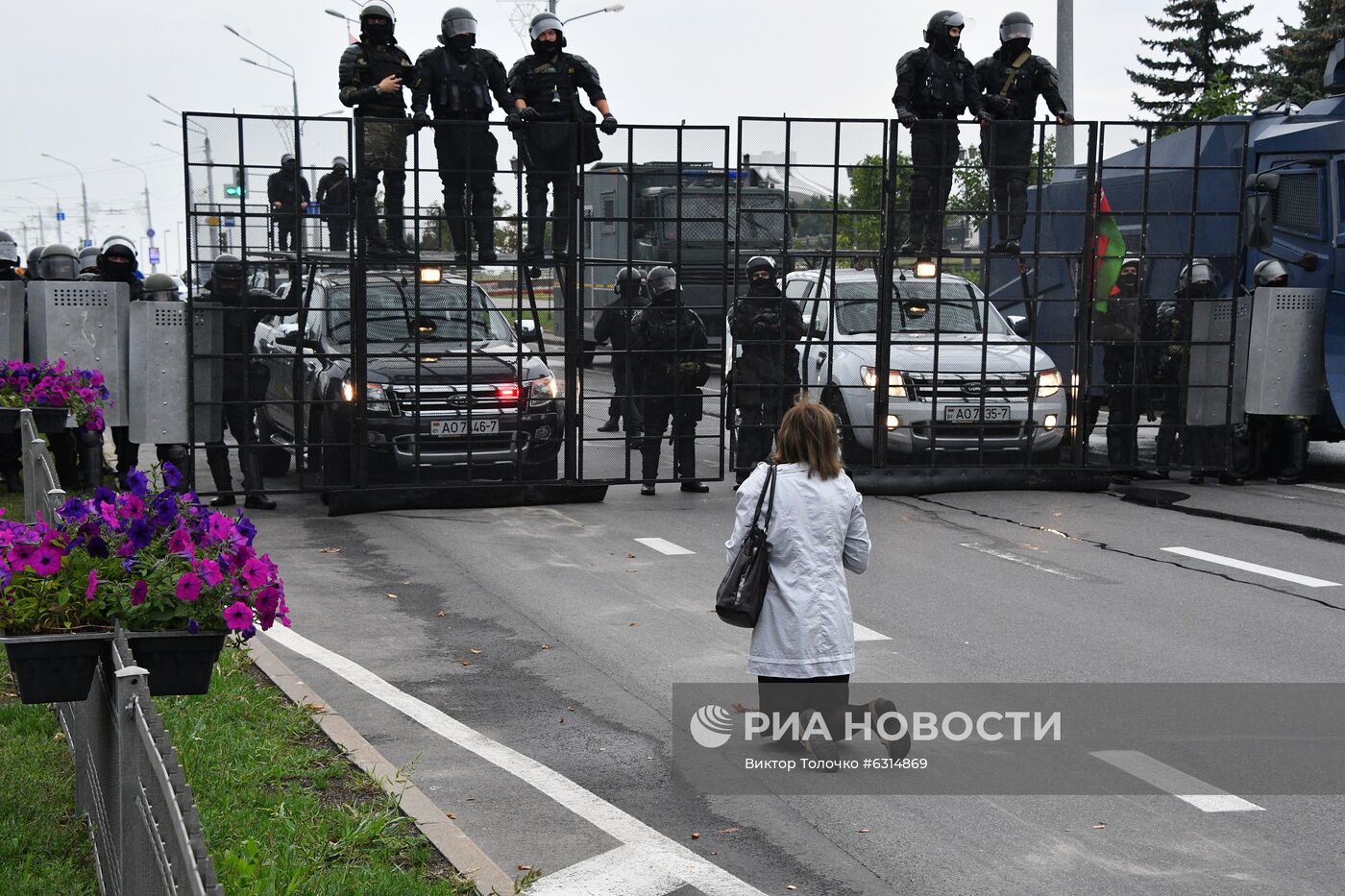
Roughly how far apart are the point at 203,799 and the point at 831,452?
2.92 m

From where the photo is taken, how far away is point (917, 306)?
15.1 meters

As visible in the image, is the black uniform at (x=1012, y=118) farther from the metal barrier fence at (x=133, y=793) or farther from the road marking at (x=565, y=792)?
the metal barrier fence at (x=133, y=793)

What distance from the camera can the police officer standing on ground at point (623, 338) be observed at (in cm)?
1434

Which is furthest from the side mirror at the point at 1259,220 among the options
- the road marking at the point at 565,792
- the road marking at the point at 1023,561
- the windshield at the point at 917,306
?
the road marking at the point at 565,792

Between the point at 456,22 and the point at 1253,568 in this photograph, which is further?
the point at 456,22

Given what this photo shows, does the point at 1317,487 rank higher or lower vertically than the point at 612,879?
higher

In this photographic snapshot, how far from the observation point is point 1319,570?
11.3 m

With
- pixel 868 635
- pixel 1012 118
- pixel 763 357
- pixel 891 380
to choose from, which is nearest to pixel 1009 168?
pixel 1012 118

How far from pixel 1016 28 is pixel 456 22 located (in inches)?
220

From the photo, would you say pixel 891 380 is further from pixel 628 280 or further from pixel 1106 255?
pixel 628 280

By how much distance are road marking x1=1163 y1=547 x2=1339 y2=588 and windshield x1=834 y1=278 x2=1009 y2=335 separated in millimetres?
3736

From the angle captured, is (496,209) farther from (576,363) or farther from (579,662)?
(579,662)

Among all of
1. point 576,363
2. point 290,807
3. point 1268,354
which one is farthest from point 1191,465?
point 290,807

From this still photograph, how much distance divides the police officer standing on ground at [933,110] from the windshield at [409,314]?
4312 millimetres
